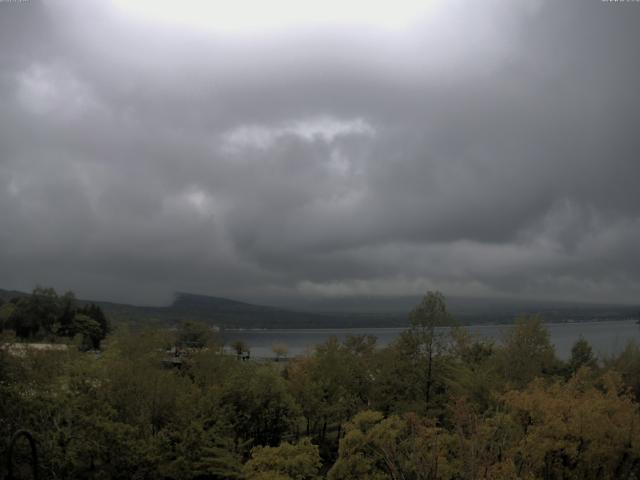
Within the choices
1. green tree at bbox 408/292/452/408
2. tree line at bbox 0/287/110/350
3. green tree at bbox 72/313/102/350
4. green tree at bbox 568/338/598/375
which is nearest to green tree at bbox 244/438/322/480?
green tree at bbox 408/292/452/408

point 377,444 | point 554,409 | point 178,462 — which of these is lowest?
point 178,462

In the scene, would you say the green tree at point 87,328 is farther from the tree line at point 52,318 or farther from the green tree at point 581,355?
the green tree at point 581,355

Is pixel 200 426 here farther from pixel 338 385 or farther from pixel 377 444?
pixel 338 385

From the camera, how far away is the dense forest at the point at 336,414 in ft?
63.3

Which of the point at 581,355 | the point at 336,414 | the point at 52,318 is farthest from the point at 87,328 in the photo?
the point at 581,355

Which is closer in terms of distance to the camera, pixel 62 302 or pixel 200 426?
pixel 200 426

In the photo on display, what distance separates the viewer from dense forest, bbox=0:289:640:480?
1928 cm

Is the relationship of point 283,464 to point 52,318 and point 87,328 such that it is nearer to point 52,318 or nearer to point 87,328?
point 87,328

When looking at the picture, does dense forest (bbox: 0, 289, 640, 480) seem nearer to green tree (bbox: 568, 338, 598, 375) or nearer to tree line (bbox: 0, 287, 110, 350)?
green tree (bbox: 568, 338, 598, 375)

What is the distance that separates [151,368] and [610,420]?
21.8 metres

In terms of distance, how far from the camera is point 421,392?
107 feet

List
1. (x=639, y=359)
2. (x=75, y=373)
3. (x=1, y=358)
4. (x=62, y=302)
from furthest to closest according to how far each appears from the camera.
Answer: (x=62, y=302), (x=639, y=359), (x=75, y=373), (x=1, y=358)

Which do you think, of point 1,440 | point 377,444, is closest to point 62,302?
point 1,440

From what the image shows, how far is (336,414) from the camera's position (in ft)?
104
